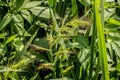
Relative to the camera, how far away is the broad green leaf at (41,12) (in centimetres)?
160

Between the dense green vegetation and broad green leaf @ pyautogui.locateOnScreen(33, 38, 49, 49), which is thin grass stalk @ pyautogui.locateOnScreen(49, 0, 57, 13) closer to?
the dense green vegetation

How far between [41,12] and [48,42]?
22 centimetres

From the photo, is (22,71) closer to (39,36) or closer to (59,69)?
(59,69)

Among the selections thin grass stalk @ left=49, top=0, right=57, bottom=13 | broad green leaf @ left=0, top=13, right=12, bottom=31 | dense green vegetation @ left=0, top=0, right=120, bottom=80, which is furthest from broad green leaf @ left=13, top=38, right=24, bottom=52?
thin grass stalk @ left=49, top=0, right=57, bottom=13

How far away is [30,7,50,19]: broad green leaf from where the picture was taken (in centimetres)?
160

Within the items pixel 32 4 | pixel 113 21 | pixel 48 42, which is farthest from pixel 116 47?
pixel 32 4

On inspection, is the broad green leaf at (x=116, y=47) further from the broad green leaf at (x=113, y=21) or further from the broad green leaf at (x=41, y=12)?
the broad green leaf at (x=41, y=12)

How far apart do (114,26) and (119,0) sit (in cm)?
20

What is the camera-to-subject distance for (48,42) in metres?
1.46

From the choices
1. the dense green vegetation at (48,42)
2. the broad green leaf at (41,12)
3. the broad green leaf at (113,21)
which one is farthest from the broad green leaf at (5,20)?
the broad green leaf at (113,21)

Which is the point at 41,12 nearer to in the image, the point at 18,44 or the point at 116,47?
the point at 18,44

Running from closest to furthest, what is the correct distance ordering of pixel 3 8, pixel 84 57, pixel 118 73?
pixel 84 57, pixel 118 73, pixel 3 8

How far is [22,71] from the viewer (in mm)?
1538

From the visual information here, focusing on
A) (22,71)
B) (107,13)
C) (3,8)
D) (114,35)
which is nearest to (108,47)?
(114,35)
